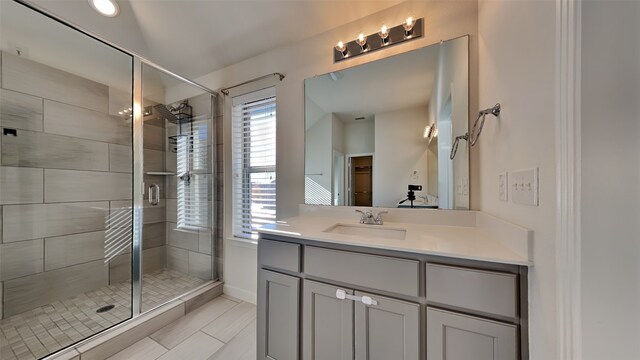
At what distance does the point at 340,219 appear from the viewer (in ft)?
5.28

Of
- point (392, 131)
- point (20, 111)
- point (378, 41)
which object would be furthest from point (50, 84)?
point (392, 131)

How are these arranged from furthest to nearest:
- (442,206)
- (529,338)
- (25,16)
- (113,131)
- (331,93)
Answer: (113,131) < (331,93) < (25,16) < (442,206) < (529,338)

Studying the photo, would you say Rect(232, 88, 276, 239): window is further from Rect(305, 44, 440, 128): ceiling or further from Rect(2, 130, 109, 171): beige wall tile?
Rect(2, 130, 109, 171): beige wall tile

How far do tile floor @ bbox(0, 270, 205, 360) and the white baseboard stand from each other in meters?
0.29

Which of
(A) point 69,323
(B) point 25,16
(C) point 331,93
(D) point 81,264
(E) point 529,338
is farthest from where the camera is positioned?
(D) point 81,264

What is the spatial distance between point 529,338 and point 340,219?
3.56 feet

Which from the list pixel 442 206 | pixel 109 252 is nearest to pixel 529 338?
pixel 442 206

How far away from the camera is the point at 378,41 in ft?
5.04

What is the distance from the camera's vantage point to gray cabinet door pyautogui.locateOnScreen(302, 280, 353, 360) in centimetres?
97

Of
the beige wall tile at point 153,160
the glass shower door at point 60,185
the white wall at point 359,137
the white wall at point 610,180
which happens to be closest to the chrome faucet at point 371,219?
the white wall at point 359,137

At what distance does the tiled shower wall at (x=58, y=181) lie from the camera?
5.44 ft

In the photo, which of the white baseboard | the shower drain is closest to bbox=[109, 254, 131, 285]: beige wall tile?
the shower drain

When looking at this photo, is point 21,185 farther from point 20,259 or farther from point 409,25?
point 409,25

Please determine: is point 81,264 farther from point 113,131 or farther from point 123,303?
point 113,131
